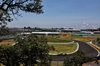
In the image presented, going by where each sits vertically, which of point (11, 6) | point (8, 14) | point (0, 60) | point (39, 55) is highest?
point (11, 6)

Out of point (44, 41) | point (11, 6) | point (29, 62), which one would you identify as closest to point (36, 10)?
point (11, 6)

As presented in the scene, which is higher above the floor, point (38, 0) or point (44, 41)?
point (38, 0)

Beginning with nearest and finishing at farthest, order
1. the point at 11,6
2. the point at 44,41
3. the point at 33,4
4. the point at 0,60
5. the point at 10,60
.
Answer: the point at 11,6 < the point at 33,4 < the point at 10,60 < the point at 0,60 < the point at 44,41

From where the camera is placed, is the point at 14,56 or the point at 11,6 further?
the point at 14,56

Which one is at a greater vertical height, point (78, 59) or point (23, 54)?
point (23, 54)

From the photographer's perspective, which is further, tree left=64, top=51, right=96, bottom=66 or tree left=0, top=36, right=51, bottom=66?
tree left=64, top=51, right=96, bottom=66

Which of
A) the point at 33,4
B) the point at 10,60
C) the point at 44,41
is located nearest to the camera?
the point at 33,4

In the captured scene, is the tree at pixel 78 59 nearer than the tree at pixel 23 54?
No

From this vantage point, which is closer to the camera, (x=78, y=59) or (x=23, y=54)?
(x=23, y=54)

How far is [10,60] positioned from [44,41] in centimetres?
357

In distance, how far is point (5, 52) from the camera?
7578 millimetres

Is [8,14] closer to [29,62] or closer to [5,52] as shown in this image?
[5,52]

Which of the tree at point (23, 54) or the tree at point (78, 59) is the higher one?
the tree at point (23, 54)

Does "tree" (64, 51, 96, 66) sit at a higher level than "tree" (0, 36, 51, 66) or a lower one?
lower
